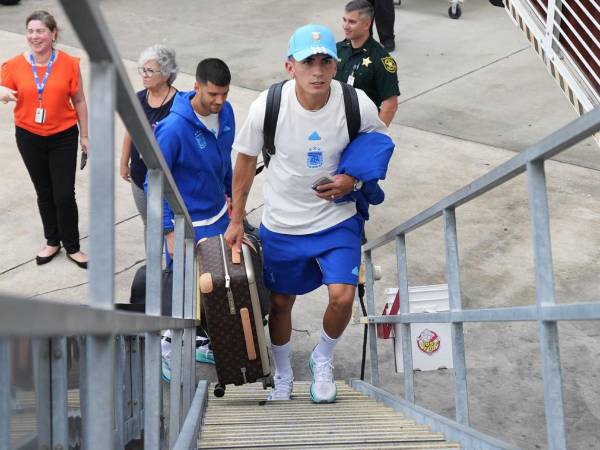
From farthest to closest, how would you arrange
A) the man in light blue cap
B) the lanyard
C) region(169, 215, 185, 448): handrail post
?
the lanyard → the man in light blue cap → region(169, 215, 185, 448): handrail post

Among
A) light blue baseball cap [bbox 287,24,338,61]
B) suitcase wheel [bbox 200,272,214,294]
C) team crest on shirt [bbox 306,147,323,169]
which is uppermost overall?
light blue baseball cap [bbox 287,24,338,61]

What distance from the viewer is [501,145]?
8.98 m

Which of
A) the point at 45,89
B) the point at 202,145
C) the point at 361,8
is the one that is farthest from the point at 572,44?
the point at 45,89

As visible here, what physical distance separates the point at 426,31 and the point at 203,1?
3.41 m

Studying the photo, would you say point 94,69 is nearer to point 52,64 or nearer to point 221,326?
point 221,326

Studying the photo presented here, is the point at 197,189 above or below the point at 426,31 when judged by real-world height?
below

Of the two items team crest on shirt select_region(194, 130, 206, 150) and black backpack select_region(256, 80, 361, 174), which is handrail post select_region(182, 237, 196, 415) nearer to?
black backpack select_region(256, 80, 361, 174)

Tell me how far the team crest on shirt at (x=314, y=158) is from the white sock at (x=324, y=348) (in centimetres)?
89

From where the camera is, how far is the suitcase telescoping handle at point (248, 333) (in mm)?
4312


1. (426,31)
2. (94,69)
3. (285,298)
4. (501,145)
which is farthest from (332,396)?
(426,31)

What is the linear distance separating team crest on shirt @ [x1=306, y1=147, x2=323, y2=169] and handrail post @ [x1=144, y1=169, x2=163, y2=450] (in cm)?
182

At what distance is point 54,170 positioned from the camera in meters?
6.29

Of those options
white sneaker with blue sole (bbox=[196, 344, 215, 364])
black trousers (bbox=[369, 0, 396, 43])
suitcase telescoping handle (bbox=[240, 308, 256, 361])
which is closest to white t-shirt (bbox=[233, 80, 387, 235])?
suitcase telescoping handle (bbox=[240, 308, 256, 361])

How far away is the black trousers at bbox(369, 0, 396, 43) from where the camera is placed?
36.8 ft
